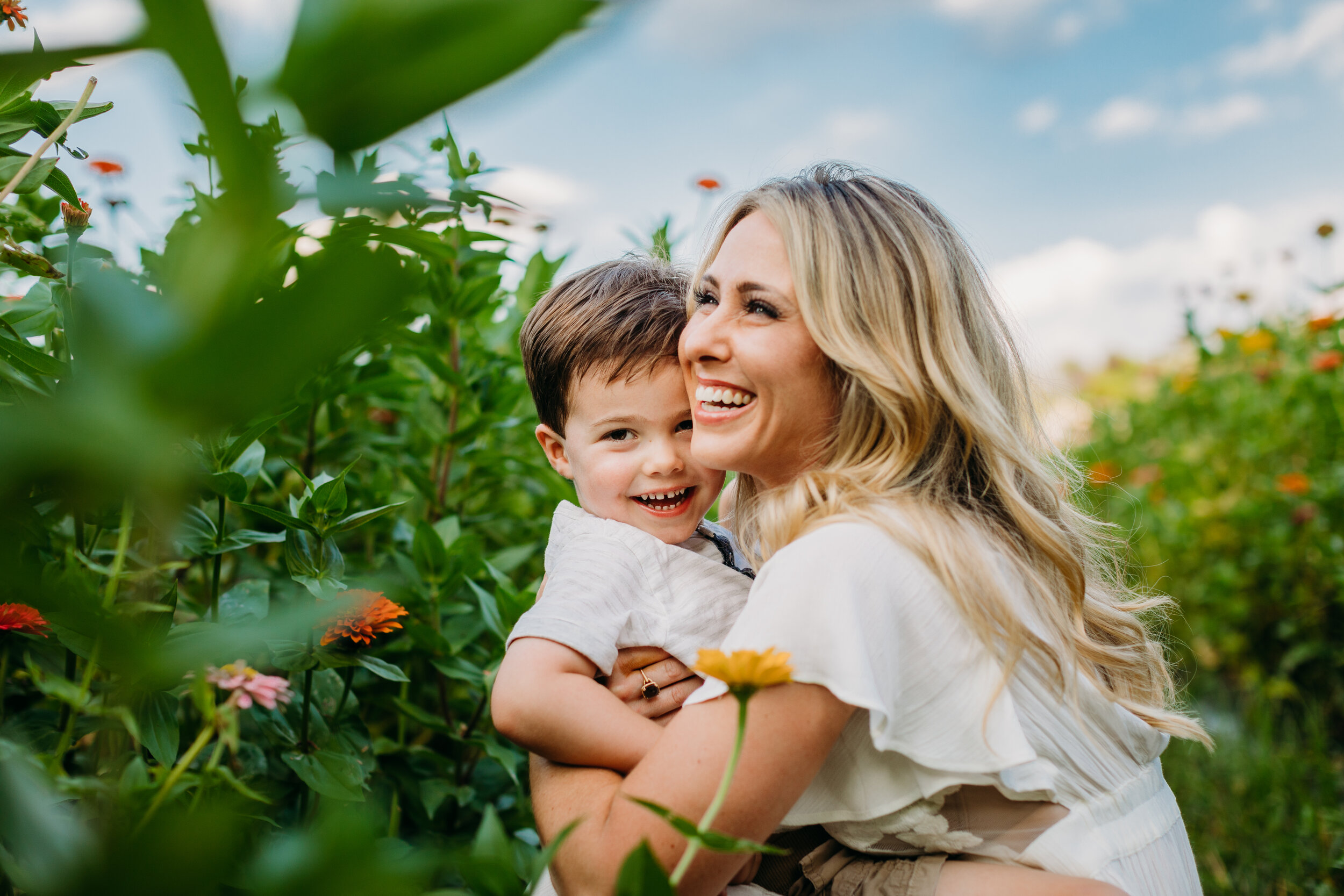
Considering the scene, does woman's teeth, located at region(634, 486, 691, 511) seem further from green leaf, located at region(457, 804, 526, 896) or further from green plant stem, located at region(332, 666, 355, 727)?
green leaf, located at region(457, 804, 526, 896)

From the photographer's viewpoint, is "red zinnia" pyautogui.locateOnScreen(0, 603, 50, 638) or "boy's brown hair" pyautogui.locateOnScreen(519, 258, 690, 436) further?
"boy's brown hair" pyautogui.locateOnScreen(519, 258, 690, 436)

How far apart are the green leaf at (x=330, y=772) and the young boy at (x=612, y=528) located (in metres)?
0.23

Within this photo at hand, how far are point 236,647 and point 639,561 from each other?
1130mm

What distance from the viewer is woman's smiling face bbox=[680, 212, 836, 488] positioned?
1.41 m

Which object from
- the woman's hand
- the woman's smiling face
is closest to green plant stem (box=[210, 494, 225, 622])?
the woman's hand

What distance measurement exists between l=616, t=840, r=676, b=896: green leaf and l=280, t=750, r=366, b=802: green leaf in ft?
2.79

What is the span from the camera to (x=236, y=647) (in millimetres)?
346

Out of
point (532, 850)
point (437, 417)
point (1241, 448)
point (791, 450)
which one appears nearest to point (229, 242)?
point (791, 450)

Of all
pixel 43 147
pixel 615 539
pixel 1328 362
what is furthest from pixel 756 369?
pixel 1328 362

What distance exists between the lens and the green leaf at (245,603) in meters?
1.29

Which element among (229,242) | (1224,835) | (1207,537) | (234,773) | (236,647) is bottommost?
(1224,835)

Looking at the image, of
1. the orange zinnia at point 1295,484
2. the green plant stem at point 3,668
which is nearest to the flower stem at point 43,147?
the green plant stem at point 3,668

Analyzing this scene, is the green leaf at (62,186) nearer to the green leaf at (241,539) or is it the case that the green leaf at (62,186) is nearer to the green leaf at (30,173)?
the green leaf at (30,173)

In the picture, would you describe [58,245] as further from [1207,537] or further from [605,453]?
[1207,537]
